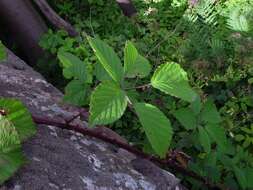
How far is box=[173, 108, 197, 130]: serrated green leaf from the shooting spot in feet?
5.85

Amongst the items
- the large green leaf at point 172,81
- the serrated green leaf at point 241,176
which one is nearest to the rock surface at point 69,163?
the serrated green leaf at point 241,176

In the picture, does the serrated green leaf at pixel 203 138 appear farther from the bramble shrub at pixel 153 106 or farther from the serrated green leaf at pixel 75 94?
the serrated green leaf at pixel 75 94

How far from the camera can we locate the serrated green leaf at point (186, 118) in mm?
1783

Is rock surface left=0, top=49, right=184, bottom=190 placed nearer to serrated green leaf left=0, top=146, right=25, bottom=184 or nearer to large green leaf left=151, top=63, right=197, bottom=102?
serrated green leaf left=0, top=146, right=25, bottom=184

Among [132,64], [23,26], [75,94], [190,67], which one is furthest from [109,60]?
[23,26]

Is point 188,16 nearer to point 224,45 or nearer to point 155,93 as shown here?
point 224,45

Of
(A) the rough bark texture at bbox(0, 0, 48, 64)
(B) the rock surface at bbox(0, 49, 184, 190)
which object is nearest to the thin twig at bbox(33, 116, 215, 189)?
(B) the rock surface at bbox(0, 49, 184, 190)

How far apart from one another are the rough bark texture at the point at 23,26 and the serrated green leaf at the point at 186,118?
1487 millimetres

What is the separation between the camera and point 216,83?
9.36 ft

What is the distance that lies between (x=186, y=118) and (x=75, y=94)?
0.46 metres

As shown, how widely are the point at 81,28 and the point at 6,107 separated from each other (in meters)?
2.21

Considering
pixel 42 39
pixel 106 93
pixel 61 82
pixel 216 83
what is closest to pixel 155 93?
pixel 216 83

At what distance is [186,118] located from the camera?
5.91 feet

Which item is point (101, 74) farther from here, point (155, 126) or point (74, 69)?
point (155, 126)
